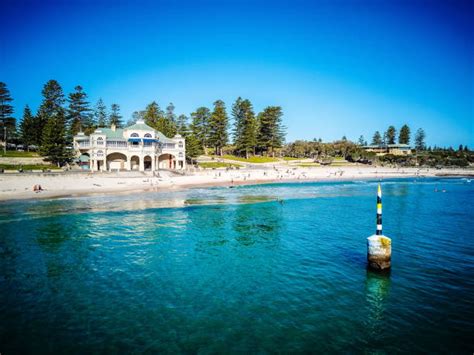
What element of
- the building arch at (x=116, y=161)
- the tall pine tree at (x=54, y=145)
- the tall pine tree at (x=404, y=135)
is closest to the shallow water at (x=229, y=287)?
the building arch at (x=116, y=161)

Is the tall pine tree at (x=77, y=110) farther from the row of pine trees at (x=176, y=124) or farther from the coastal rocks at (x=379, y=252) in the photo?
the coastal rocks at (x=379, y=252)

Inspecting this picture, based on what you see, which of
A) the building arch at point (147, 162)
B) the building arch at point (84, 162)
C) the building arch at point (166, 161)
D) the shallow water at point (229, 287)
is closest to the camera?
the shallow water at point (229, 287)

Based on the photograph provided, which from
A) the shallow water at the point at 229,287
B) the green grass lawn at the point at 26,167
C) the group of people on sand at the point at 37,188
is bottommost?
the shallow water at the point at 229,287

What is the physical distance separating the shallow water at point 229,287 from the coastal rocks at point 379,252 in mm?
487

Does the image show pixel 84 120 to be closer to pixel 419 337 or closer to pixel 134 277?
pixel 134 277

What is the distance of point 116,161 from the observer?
190 ft

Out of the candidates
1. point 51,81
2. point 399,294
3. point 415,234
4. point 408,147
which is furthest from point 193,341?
point 408,147

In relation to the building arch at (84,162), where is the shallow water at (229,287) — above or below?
below

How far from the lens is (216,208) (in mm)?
28875

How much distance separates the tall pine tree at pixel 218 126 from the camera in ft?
277

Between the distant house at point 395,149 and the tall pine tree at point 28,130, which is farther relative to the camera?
the distant house at point 395,149

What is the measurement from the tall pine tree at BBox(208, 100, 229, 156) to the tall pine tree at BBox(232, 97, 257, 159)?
5269 millimetres


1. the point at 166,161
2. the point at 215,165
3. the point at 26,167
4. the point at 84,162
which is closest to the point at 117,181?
the point at 84,162

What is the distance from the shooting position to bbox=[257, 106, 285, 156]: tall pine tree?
91938 millimetres
